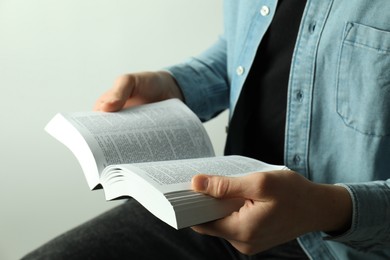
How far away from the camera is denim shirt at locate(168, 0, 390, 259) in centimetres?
60

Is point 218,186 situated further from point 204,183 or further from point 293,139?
point 293,139

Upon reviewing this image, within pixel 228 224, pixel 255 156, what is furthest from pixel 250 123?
pixel 228 224

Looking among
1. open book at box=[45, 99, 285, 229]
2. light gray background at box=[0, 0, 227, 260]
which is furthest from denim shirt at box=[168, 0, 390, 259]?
light gray background at box=[0, 0, 227, 260]

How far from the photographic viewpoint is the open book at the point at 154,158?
47cm

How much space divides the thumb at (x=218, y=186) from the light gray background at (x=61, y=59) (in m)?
0.71

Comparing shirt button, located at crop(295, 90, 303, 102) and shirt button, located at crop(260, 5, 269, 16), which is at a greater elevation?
shirt button, located at crop(260, 5, 269, 16)

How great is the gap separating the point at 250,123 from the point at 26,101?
2.05 ft

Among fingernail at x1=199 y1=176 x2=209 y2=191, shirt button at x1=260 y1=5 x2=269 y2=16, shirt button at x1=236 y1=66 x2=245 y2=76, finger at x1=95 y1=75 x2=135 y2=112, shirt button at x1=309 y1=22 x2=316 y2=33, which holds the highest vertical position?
shirt button at x1=260 y1=5 x2=269 y2=16

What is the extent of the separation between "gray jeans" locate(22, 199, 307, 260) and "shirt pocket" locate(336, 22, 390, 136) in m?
0.22

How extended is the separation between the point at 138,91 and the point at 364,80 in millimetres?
363

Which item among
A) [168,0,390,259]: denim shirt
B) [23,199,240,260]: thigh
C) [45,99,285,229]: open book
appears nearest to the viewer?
[45,99,285,229]: open book

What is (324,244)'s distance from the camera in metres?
0.70

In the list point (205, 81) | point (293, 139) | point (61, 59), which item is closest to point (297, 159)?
point (293, 139)

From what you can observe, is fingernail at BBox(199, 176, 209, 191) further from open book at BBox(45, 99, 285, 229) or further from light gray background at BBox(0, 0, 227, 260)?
light gray background at BBox(0, 0, 227, 260)
